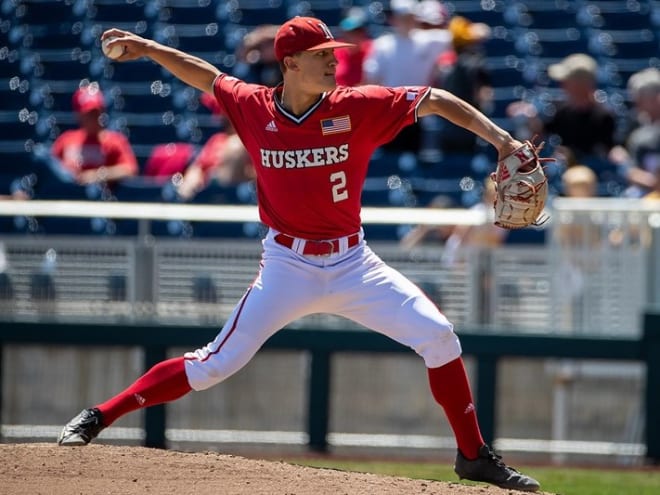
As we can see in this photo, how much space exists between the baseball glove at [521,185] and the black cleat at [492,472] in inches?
40.2

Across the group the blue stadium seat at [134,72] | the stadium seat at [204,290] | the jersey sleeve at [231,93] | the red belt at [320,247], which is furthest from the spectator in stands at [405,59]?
the red belt at [320,247]

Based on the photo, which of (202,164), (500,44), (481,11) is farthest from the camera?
(481,11)

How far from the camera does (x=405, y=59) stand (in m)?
10.7

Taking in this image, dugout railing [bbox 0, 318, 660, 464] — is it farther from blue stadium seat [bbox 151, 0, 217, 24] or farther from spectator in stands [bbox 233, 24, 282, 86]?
blue stadium seat [bbox 151, 0, 217, 24]

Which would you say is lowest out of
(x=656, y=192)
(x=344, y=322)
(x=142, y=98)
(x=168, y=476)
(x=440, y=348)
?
(x=168, y=476)

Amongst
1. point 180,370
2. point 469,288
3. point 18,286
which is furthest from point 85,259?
point 180,370

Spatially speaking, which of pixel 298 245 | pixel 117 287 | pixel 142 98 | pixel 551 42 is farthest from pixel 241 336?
pixel 551 42

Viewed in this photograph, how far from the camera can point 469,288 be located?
352 inches

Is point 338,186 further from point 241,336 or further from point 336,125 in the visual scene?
point 241,336

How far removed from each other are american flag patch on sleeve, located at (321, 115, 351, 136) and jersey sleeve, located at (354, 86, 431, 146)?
6 centimetres

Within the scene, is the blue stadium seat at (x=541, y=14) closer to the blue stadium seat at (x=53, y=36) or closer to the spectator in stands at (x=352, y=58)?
the spectator in stands at (x=352, y=58)

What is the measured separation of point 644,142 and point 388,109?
489cm

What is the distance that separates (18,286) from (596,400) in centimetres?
411

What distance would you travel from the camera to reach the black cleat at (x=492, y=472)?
558 cm
